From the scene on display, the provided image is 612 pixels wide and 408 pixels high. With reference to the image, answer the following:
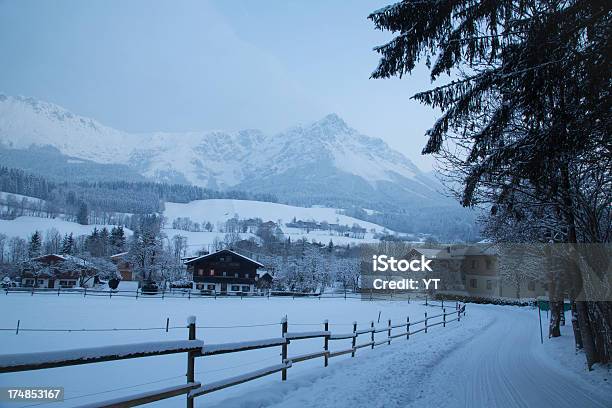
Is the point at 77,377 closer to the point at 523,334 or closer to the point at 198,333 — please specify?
the point at 198,333

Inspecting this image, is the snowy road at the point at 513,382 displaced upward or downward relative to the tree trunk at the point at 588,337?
downward

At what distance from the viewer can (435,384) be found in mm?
8422

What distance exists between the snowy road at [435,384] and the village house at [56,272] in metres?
65.9

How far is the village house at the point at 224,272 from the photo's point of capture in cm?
6588

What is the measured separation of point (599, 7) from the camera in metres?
4.61

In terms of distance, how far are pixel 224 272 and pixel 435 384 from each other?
60334 mm

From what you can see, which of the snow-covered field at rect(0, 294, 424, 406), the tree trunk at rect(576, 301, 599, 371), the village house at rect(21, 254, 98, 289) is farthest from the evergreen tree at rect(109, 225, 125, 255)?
the tree trunk at rect(576, 301, 599, 371)

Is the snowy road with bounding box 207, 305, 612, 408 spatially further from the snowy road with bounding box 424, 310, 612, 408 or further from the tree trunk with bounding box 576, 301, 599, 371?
the tree trunk with bounding box 576, 301, 599, 371

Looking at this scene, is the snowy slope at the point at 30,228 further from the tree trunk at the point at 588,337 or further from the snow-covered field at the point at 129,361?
the tree trunk at the point at 588,337

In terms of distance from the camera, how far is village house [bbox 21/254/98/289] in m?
63.2

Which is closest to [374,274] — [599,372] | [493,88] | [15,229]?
[599,372]

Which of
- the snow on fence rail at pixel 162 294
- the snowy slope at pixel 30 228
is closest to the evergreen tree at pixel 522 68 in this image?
the snow on fence rail at pixel 162 294

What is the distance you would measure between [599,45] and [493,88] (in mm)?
1489

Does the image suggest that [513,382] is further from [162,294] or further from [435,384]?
[162,294]
